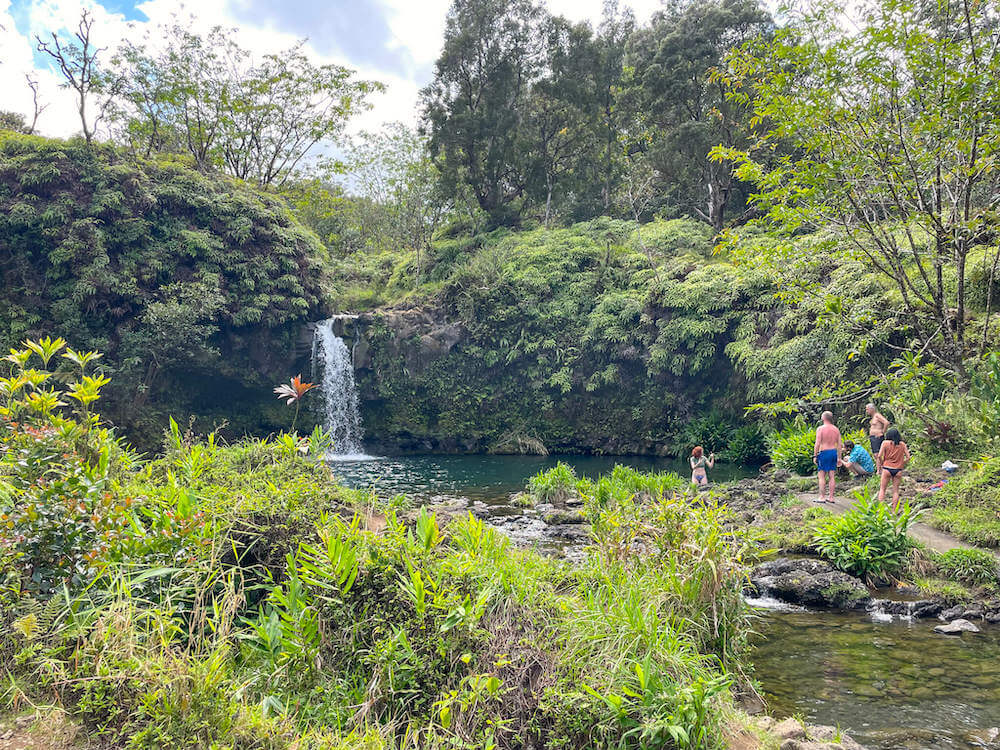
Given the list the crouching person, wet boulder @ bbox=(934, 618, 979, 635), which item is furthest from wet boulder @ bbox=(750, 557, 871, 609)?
the crouching person

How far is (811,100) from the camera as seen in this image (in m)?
9.55

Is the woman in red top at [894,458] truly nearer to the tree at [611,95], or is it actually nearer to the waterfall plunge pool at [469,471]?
the waterfall plunge pool at [469,471]

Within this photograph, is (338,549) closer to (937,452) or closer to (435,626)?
(435,626)

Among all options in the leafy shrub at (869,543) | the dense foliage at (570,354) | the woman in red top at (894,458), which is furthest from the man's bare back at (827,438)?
the dense foliage at (570,354)

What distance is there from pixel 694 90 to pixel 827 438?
2037 centimetres

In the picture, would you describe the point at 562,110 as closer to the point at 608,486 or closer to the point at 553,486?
the point at 553,486

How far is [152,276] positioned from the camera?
850 inches

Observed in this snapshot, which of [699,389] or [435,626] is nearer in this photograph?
[435,626]

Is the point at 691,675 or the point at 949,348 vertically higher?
the point at 949,348

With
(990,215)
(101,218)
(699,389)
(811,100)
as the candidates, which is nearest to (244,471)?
(811,100)

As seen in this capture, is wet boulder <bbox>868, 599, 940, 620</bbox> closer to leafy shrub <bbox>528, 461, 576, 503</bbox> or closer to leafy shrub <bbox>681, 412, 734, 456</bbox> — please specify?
leafy shrub <bbox>528, 461, 576, 503</bbox>

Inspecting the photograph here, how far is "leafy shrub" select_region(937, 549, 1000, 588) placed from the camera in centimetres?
643

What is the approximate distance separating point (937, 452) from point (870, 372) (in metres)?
4.69

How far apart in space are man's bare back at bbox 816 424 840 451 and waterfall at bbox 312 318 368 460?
18.5 meters
